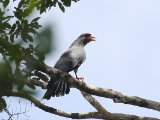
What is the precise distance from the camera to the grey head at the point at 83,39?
8.41m

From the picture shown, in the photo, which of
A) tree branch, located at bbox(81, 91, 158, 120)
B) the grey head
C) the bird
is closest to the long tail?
the bird

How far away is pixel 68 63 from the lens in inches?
263

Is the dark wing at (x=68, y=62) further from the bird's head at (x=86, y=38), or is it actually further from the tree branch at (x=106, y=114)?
the bird's head at (x=86, y=38)

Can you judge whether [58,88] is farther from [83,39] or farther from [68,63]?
[83,39]

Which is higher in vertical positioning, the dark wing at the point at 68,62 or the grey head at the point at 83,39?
the grey head at the point at 83,39

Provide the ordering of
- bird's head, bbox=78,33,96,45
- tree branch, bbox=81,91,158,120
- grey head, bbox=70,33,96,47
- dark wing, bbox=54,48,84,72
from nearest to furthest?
1. tree branch, bbox=81,91,158,120
2. dark wing, bbox=54,48,84,72
3. grey head, bbox=70,33,96,47
4. bird's head, bbox=78,33,96,45

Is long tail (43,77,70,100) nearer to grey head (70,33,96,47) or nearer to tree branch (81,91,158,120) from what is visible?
tree branch (81,91,158,120)

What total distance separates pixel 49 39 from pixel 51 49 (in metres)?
0.03

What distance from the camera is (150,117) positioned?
511cm

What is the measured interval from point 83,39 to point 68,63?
1.98 m

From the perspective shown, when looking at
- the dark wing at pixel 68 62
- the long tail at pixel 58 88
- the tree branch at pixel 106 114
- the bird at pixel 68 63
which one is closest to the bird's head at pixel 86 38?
the bird at pixel 68 63

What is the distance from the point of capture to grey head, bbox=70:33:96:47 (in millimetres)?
8414

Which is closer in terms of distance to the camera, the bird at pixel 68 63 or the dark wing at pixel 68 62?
the bird at pixel 68 63

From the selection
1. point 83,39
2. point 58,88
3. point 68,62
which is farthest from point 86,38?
point 58,88
